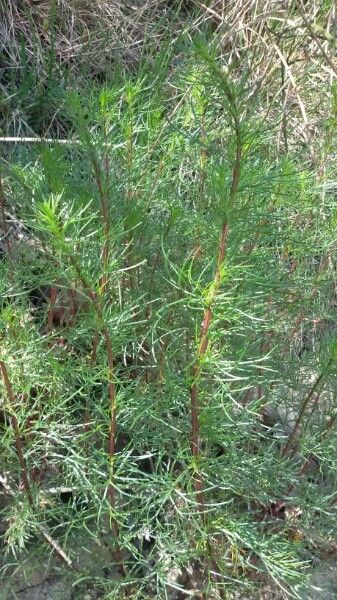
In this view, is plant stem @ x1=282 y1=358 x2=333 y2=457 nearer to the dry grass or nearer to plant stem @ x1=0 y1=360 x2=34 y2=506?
plant stem @ x1=0 y1=360 x2=34 y2=506

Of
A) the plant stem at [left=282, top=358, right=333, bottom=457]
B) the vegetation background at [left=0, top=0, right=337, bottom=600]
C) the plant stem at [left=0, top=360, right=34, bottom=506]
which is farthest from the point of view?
the plant stem at [left=282, top=358, right=333, bottom=457]

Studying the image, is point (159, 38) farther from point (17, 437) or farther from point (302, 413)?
point (17, 437)

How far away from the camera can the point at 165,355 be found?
1765 millimetres

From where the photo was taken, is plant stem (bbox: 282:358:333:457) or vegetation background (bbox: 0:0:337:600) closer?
vegetation background (bbox: 0:0:337:600)

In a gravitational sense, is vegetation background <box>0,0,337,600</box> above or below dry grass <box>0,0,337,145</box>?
below

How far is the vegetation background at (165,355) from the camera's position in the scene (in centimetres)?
156

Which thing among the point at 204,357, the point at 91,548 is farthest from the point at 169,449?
the point at 204,357

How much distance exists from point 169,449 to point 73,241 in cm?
66

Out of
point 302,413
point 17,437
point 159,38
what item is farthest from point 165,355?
point 159,38

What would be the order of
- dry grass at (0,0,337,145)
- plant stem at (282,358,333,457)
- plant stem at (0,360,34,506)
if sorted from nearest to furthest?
plant stem at (0,360,34,506)
plant stem at (282,358,333,457)
dry grass at (0,0,337,145)

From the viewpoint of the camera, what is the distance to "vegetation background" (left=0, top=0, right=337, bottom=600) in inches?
61.5

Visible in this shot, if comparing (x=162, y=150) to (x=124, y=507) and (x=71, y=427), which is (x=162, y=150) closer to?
(x=71, y=427)

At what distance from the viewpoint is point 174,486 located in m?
1.70

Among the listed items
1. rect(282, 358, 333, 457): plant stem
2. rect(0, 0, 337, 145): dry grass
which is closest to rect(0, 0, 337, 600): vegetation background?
rect(282, 358, 333, 457): plant stem
